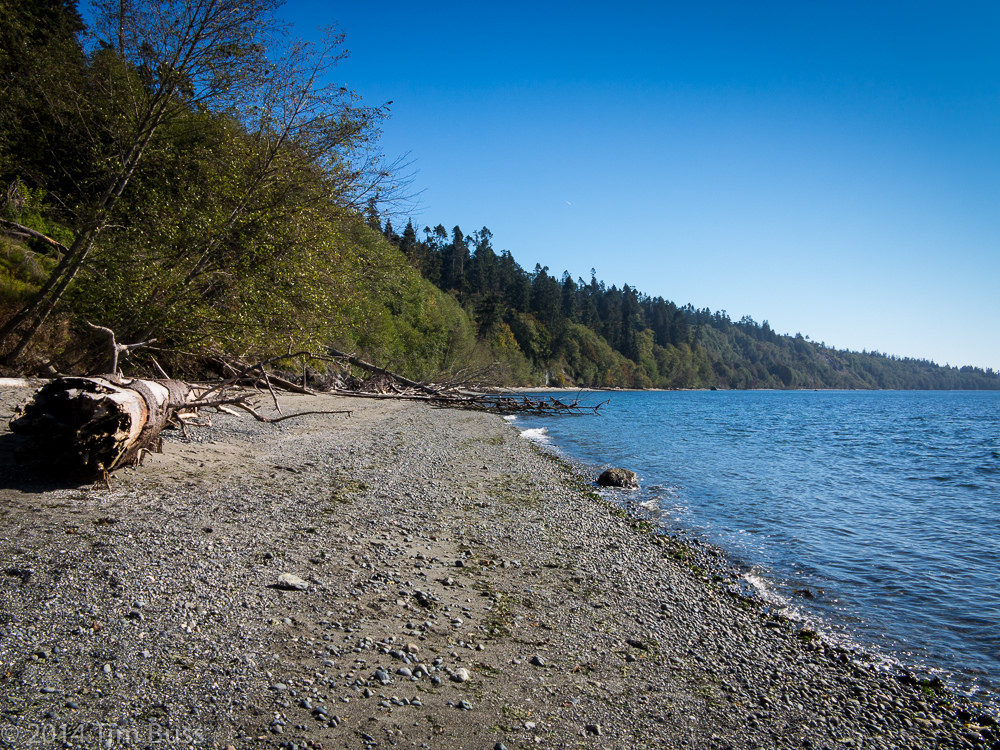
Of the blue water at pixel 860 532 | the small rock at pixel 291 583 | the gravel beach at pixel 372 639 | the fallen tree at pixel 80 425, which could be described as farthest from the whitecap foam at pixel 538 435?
the small rock at pixel 291 583

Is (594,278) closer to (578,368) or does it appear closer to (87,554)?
(578,368)

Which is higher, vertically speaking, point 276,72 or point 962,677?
point 276,72

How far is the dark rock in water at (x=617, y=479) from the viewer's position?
1452 cm

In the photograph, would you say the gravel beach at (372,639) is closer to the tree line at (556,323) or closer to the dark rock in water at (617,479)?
the dark rock in water at (617,479)

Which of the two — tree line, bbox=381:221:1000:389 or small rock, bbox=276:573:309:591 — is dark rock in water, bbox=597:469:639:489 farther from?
tree line, bbox=381:221:1000:389

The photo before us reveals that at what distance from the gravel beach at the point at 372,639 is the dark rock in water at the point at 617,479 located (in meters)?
5.95

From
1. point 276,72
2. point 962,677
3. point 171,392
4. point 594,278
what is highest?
point 594,278

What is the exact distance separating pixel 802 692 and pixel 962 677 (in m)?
2.22

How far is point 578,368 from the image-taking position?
127000 mm

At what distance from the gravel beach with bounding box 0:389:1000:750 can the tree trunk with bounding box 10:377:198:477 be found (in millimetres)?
341

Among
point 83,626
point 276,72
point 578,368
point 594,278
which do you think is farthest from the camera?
point 594,278

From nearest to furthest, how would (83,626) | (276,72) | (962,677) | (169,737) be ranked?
(169,737) → (83,626) → (962,677) → (276,72)

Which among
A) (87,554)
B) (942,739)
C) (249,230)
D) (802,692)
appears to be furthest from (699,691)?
(249,230)

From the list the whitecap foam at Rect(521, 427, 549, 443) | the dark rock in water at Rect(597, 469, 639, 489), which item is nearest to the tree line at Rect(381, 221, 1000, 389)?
the whitecap foam at Rect(521, 427, 549, 443)
